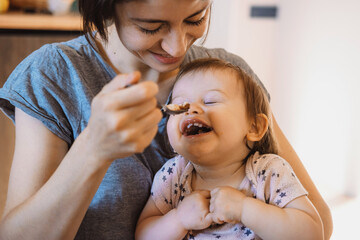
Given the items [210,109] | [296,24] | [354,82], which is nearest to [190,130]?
[210,109]

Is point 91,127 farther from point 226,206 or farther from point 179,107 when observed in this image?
point 226,206

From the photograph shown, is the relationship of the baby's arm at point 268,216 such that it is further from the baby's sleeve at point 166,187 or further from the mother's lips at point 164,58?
the mother's lips at point 164,58

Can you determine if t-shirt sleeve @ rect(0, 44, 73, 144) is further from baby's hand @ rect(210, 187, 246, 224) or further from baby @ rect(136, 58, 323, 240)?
baby's hand @ rect(210, 187, 246, 224)

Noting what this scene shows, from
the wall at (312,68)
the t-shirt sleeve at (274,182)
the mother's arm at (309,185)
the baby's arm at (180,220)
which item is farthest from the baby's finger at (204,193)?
the wall at (312,68)

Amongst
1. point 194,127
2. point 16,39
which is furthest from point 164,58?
point 16,39

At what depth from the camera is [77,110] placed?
4.02 ft

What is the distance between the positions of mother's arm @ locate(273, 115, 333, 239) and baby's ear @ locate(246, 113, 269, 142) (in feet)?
0.65

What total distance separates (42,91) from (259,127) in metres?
0.62

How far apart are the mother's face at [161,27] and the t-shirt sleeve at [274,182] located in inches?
14.6

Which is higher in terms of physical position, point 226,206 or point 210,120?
point 210,120

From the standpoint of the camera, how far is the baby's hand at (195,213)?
3.80 ft

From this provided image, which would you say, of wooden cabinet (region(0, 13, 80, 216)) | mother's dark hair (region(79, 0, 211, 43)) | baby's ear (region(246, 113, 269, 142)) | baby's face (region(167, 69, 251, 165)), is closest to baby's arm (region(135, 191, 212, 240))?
baby's face (region(167, 69, 251, 165))

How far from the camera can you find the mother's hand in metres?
0.82

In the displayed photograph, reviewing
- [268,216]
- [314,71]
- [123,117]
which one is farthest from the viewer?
[314,71]
